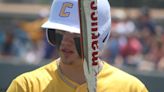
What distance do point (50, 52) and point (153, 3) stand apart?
478 cm

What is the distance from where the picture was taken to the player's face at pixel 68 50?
3.46 meters

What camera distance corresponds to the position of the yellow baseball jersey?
3451 mm

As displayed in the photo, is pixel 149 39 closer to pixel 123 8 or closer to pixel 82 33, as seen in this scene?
pixel 123 8

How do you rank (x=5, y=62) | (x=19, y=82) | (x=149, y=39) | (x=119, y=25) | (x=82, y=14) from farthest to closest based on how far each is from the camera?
(x=119, y=25)
(x=149, y=39)
(x=5, y=62)
(x=19, y=82)
(x=82, y=14)

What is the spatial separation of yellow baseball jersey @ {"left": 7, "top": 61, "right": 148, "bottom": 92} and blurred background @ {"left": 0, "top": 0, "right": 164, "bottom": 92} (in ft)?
16.4

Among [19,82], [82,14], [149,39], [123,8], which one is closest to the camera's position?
[82,14]

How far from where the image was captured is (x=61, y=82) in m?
3.53

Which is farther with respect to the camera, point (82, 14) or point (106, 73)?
point (106, 73)

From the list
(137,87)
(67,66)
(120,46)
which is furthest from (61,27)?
(120,46)

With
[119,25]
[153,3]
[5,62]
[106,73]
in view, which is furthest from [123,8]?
[106,73]

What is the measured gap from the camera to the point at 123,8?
15.0m

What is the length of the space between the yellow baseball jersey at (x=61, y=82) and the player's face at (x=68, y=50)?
0.37 ft

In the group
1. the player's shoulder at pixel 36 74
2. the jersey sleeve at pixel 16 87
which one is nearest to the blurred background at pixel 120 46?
the player's shoulder at pixel 36 74

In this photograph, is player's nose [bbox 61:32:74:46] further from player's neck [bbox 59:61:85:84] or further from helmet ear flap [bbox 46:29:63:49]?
player's neck [bbox 59:61:85:84]
